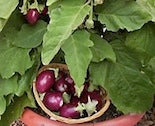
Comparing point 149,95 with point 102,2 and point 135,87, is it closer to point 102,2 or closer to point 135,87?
point 135,87

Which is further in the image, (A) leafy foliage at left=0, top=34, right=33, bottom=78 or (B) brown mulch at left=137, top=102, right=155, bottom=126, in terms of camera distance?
(B) brown mulch at left=137, top=102, right=155, bottom=126

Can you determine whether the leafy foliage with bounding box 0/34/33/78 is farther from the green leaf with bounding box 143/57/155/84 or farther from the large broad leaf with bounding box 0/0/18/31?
the green leaf with bounding box 143/57/155/84

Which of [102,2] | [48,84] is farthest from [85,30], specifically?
[48,84]

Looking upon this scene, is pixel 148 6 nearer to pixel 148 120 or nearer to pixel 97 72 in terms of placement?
pixel 97 72

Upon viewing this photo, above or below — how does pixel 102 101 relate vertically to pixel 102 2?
below

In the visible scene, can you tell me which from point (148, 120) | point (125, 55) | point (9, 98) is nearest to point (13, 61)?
point (9, 98)

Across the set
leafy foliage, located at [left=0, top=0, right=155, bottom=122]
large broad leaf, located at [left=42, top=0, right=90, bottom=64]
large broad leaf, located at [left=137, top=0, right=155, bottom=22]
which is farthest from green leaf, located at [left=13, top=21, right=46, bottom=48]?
large broad leaf, located at [left=137, top=0, right=155, bottom=22]

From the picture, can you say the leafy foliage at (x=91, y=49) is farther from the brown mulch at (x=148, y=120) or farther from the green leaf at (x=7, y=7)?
the brown mulch at (x=148, y=120)

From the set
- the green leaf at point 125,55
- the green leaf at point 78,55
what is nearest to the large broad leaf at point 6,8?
the green leaf at point 78,55
